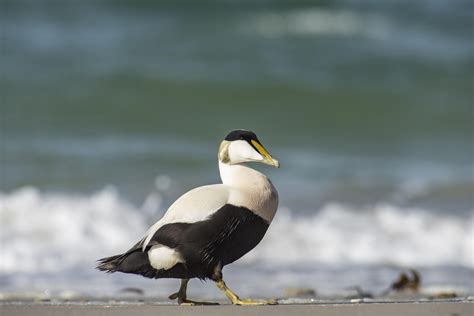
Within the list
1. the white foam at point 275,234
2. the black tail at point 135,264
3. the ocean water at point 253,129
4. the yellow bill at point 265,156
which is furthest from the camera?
the ocean water at point 253,129

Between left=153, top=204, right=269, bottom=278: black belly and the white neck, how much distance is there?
0.04 metres

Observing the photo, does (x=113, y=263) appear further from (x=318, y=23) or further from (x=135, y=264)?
(x=318, y=23)

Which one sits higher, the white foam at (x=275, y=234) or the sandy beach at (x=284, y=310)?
the white foam at (x=275, y=234)

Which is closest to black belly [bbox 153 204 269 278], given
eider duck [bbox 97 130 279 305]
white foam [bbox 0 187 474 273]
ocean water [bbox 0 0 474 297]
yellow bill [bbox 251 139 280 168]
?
eider duck [bbox 97 130 279 305]

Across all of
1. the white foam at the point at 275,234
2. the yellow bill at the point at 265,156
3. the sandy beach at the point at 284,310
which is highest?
the white foam at the point at 275,234

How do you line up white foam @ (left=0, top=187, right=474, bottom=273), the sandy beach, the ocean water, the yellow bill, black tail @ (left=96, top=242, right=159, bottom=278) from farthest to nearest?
the ocean water → white foam @ (left=0, top=187, right=474, bottom=273) → the yellow bill → black tail @ (left=96, top=242, right=159, bottom=278) → the sandy beach

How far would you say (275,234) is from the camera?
838cm

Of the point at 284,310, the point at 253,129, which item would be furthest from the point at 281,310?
the point at 253,129

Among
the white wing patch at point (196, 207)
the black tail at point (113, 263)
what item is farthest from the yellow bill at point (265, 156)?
the black tail at point (113, 263)

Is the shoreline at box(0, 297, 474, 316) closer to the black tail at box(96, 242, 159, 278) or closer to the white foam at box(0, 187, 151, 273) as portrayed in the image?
the black tail at box(96, 242, 159, 278)

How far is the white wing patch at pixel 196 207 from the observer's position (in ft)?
13.9

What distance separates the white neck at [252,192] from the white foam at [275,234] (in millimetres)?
3121

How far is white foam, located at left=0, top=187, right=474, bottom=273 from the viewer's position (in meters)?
7.82

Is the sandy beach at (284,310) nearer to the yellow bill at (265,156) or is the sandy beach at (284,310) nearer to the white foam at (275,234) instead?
the yellow bill at (265,156)
